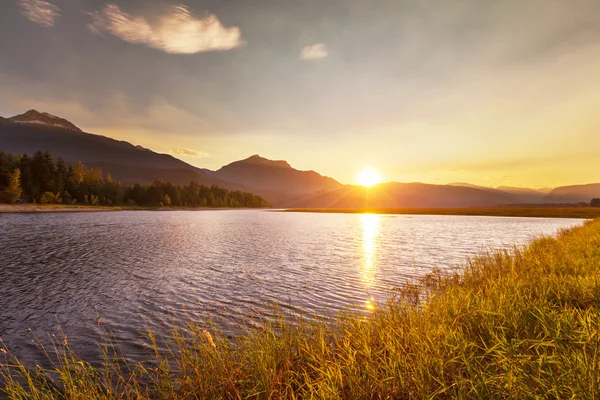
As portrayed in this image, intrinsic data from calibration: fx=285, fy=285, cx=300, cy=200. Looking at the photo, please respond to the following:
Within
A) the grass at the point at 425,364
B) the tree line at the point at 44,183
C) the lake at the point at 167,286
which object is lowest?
the lake at the point at 167,286

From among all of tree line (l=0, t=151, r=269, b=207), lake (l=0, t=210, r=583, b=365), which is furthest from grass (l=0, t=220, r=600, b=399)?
tree line (l=0, t=151, r=269, b=207)

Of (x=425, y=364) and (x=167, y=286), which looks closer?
(x=425, y=364)

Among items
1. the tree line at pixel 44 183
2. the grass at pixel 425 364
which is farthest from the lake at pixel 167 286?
the tree line at pixel 44 183

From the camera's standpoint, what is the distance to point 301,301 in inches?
578

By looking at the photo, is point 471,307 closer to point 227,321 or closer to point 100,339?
point 227,321

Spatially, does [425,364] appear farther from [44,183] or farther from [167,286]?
[44,183]

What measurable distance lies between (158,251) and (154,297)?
1785cm

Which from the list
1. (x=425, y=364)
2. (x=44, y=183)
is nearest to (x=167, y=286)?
(x=425, y=364)

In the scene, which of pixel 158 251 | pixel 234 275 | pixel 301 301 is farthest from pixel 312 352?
pixel 158 251

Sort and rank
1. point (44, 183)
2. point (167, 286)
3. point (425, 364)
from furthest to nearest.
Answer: point (44, 183) → point (167, 286) → point (425, 364)

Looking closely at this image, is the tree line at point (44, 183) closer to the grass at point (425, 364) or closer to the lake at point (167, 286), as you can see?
the lake at point (167, 286)

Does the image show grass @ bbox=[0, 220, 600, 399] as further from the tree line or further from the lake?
the tree line

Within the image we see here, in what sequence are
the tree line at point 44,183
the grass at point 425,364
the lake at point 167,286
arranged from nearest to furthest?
the grass at point 425,364
the lake at point 167,286
the tree line at point 44,183

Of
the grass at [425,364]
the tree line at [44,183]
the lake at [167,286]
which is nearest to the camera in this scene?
the grass at [425,364]
